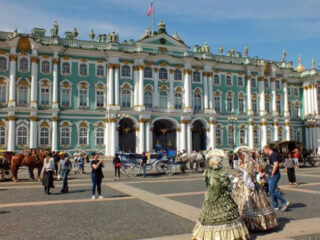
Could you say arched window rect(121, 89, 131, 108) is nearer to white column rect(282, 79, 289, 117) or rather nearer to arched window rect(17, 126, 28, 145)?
arched window rect(17, 126, 28, 145)

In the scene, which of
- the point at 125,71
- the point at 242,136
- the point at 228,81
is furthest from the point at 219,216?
the point at 228,81

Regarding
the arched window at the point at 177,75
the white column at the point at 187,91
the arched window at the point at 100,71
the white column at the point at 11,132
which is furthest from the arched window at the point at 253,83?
the white column at the point at 11,132

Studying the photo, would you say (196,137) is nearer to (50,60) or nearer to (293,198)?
(50,60)

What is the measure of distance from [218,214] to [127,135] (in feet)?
121

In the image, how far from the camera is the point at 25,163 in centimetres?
2012

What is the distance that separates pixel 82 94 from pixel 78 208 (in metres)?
31.7

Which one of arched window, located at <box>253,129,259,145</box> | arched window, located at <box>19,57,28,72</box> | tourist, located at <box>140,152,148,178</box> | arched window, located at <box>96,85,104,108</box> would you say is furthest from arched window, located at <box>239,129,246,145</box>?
arched window, located at <box>19,57,28,72</box>

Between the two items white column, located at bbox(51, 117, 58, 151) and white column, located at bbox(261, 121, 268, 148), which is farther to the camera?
white column, located at bbox(261, 121, 268, 148)

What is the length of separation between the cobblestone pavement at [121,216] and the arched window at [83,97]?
88.8ft

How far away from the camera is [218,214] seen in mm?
6902

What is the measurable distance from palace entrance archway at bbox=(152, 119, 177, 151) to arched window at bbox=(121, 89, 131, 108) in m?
5.11

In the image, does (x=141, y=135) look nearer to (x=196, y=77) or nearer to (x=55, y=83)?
(x=196, y=77)

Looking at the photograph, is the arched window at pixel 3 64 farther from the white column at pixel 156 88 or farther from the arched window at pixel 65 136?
the white column at pixel 156 88

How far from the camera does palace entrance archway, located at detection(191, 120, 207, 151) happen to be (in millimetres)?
47094
